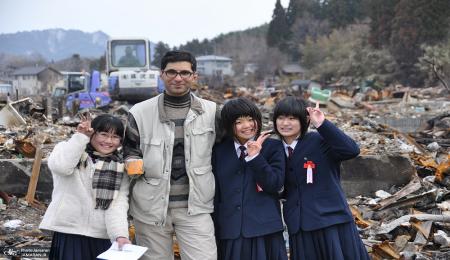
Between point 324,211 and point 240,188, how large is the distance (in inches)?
19.8

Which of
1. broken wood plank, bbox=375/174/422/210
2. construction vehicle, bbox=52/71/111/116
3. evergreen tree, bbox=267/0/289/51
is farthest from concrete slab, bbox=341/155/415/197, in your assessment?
evergreen tree, bbox=267/0/289/51

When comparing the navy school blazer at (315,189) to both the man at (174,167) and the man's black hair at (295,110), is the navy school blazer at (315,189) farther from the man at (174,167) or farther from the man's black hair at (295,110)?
the man at (174,167)

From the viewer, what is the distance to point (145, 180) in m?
2.98

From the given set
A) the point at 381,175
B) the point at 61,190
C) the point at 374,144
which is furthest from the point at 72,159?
the point at 374,144

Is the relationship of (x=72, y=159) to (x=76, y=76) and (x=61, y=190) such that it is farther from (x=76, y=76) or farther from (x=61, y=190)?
(x=76, y=76)

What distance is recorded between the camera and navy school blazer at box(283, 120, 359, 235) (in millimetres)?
2949

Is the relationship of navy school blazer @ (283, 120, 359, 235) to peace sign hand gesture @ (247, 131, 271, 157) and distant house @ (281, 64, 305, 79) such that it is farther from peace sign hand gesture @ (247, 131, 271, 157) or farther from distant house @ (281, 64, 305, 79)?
distant house @ (281, 64, 305, 79)

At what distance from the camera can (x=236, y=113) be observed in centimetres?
293

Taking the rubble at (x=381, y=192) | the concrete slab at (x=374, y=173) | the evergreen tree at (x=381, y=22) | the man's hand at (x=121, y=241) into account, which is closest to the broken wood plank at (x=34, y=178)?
the rubble at (x=381, y=192)

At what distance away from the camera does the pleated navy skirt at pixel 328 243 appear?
2.95 m

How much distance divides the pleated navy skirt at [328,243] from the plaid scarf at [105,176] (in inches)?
42.7

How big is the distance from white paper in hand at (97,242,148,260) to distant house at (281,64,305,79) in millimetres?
52865

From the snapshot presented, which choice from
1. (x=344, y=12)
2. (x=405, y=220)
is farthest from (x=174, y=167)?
(x=344, y=12)

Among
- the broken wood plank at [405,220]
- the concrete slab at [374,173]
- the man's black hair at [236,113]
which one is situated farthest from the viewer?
the concrete slab at [374,173]
